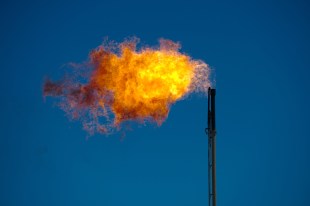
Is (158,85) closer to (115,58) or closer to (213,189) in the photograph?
Result: (115,58)

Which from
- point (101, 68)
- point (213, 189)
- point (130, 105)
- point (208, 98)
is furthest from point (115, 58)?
point (213, 189)

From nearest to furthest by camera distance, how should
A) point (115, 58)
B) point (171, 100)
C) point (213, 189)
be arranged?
point (213, 189) < point (171, 100) < point (115, 58)

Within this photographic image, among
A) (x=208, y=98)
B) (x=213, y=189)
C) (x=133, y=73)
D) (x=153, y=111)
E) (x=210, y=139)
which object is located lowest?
(x=213, y=189)

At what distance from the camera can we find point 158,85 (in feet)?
115

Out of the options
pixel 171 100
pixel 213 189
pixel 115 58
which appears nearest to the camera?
pixel 213 189

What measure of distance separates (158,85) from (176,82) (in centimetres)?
127

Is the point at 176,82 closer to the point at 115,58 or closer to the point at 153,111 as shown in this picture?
the point at 153,111

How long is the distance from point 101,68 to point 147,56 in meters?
3.43

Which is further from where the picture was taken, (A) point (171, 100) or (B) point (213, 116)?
(A) point (171, 100)

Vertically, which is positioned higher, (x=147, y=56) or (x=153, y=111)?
(x=147, y=56)

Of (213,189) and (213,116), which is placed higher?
(213,116)

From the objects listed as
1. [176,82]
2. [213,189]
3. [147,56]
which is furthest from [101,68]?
[213,189]

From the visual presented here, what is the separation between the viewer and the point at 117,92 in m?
35.4

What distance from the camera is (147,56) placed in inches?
1403
